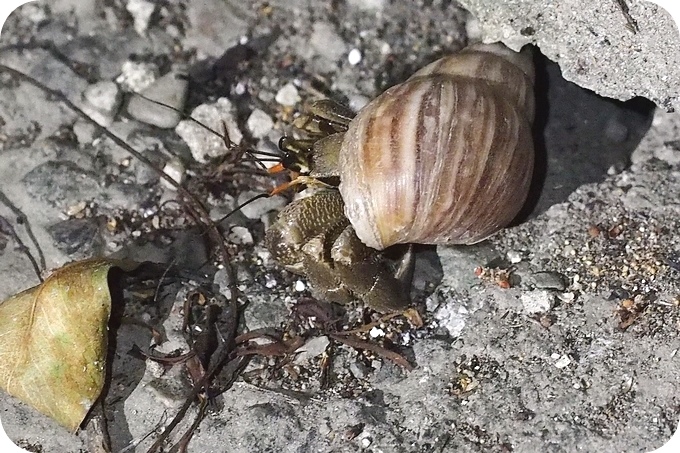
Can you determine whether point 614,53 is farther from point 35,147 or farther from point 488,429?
point 35,147

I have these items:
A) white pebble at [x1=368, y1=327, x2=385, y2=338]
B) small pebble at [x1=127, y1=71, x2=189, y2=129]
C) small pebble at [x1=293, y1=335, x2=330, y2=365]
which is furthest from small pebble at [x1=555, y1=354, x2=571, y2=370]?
small pebble at [x1=127, y1=71, x2=189, y2=129]

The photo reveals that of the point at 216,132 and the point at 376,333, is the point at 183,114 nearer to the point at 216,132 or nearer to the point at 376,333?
the point at 216,132

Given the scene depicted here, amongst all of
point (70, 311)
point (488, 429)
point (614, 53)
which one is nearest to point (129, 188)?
point (70, 311)

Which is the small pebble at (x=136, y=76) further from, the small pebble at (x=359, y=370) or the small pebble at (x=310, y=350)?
the small pebble at (x=359, y=370)

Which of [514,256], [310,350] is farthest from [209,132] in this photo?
[514,256]

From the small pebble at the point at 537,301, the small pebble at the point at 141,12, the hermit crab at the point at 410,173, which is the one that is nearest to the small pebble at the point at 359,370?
the hermit crab at the point at 410,173
